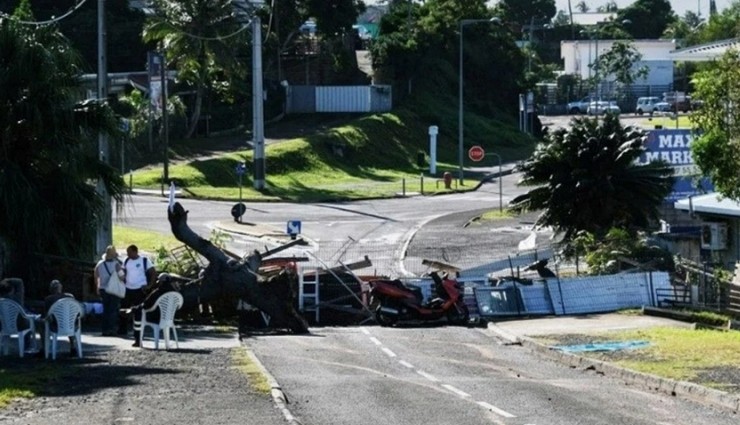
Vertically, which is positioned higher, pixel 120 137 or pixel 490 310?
pixel 120 137

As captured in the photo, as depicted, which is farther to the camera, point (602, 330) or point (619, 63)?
point (619, 63)

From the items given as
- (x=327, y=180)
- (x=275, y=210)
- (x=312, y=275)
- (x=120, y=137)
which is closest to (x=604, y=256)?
(x=312, y=275)

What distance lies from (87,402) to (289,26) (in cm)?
7246

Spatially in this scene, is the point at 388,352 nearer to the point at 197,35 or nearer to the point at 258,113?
the point at 258,113

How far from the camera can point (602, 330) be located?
3069 centimetres

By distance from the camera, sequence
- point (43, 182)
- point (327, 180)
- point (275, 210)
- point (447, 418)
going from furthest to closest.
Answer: point (327, 180)
point (275, 210)
point (43, 182)
point (447, 418)

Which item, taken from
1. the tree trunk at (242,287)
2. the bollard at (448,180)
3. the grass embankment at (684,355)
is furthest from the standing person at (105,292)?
the bollard at (448,180)

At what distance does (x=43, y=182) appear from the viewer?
27.5 meters

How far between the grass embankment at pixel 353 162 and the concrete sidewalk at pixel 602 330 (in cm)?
3349

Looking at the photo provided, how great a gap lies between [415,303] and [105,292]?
332 inches

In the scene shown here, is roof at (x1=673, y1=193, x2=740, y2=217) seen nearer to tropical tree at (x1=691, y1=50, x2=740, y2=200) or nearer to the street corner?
tropical tree at (x1=691, y1=50, x2=740, y2=200)

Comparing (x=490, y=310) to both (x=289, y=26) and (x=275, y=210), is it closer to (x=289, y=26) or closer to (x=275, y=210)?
(x=275, y=210)

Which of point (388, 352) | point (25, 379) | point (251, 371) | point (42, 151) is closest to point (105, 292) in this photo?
point (42, 151)

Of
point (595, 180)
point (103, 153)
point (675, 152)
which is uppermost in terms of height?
point (103, 153)
